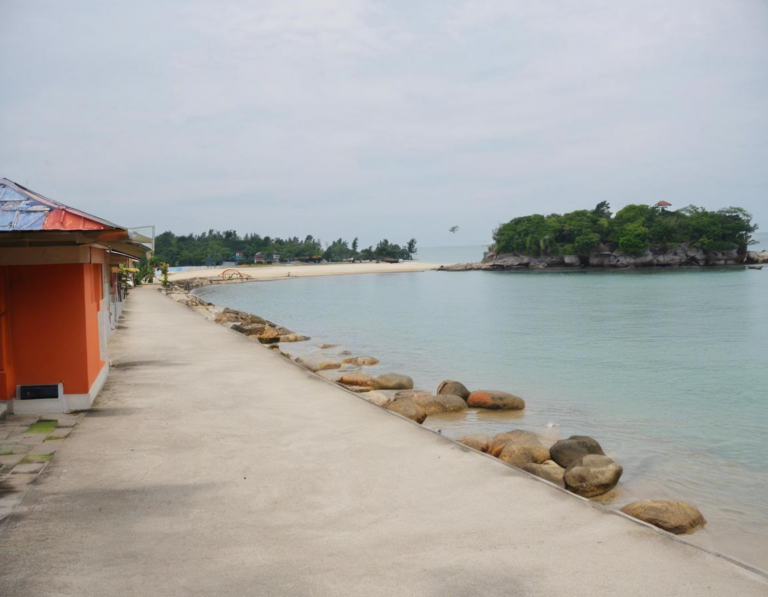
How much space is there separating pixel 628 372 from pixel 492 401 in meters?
7.88

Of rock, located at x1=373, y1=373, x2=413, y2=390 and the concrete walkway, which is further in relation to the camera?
rock, located at x1=373, y1=373, x2=413, y2=390

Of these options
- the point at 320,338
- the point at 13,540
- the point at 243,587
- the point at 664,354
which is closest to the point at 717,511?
the point at 243,587

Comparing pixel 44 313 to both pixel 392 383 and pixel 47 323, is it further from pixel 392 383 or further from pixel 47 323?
pixel 392 383

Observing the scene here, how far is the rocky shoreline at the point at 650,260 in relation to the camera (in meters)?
97.8

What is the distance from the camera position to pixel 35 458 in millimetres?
6531

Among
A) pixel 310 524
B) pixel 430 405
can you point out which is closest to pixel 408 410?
pixel 430 405

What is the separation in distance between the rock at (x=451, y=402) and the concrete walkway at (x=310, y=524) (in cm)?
381

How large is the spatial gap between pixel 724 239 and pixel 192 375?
340ft

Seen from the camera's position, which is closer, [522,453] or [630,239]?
[522,453]

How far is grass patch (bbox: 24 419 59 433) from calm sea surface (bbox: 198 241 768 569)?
230 inches

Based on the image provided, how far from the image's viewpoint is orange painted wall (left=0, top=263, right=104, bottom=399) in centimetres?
813

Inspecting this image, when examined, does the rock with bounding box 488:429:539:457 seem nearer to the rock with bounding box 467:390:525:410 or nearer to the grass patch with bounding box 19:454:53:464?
the rock with bounding box 467:390:525:410

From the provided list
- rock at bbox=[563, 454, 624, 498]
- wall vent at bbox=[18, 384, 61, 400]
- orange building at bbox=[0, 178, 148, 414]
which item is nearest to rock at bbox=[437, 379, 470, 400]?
Result: rock at bbox=[563, 454, 624, 498]

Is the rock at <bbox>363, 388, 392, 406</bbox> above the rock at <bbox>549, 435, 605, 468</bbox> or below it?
above
